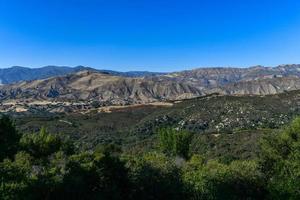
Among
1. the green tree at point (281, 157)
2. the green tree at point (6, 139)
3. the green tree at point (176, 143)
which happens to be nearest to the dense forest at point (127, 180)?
the green tree at point (6, 139)

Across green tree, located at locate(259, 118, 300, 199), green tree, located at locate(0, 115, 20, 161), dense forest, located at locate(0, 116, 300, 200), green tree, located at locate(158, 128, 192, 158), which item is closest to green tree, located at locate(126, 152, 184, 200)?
dense forest, located at locate(0, 116, 300, 200)

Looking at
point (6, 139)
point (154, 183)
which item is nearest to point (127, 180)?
point (154, 183)

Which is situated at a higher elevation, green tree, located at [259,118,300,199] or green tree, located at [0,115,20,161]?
green tree, located at [0,115,20,161]

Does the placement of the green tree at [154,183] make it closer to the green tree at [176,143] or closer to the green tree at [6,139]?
the green tree at [6,139]

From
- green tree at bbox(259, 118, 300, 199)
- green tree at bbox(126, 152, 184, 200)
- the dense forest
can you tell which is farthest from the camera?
green tree at bbox(259, 118, 300, 199)

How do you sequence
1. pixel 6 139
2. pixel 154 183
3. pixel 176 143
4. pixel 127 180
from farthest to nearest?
pixel 176 143, pixel 6 139, pixel 127 180, pixel 154 183

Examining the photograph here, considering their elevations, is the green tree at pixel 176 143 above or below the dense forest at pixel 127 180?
below

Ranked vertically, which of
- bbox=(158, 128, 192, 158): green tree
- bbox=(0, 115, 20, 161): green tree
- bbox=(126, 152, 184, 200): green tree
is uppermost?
bbox=(0, 115, 20, 161): green tree

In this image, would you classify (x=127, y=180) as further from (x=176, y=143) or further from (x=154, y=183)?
(x=176, y=143)

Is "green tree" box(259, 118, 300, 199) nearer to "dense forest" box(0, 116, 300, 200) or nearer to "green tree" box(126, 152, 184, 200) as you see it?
"dense forest" box(0, 116, 300, 200)

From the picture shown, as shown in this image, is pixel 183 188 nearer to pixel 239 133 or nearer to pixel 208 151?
pixel 208 151

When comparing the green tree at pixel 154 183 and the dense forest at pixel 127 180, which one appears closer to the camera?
the dense forest at pixel 127 180
